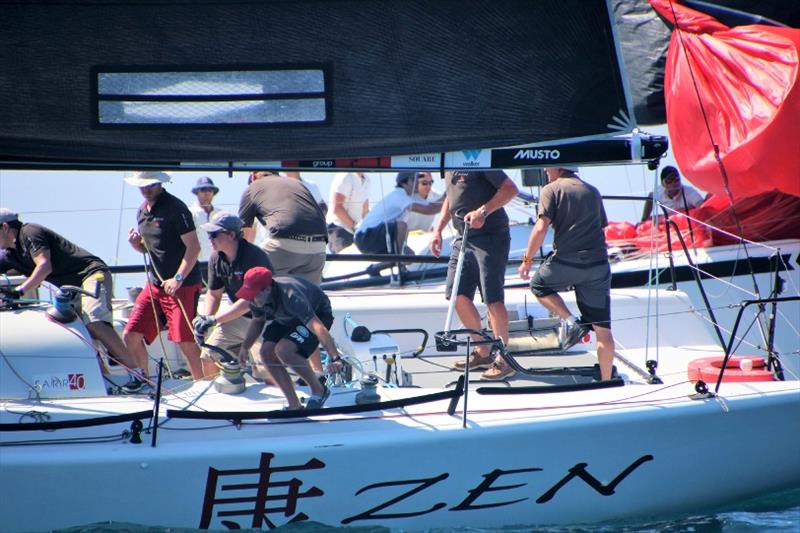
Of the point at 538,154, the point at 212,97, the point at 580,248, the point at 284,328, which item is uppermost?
the point at 212,97

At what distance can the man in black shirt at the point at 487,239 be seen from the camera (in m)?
5.77

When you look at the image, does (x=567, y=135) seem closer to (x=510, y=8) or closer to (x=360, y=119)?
(x=510, y=8)

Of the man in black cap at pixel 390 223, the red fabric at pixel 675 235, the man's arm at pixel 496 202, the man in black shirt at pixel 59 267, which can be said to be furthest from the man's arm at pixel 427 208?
the man in black shirt at pixel 59 267

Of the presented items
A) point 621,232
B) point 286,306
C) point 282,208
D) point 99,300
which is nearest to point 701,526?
point 286,306

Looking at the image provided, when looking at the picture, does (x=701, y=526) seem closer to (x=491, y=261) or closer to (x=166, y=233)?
(x=491, y=261)

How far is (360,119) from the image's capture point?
4738 mm

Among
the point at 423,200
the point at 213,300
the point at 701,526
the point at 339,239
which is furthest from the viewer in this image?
the point at 423,200

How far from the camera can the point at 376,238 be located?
8.66m

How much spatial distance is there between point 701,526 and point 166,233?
3.12m

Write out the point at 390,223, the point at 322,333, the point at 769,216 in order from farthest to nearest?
the point at 390,223, the point at 769,216, the point at 322,333

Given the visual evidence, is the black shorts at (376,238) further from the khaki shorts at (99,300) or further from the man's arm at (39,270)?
the man's arm at (39,270)

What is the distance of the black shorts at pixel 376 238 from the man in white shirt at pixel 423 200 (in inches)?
22.0

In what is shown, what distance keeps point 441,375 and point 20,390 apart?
2276mm

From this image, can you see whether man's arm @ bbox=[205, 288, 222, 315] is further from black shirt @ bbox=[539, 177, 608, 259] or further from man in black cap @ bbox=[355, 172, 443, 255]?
man in black cap @ bbox=[355, 172, 443, 255]
